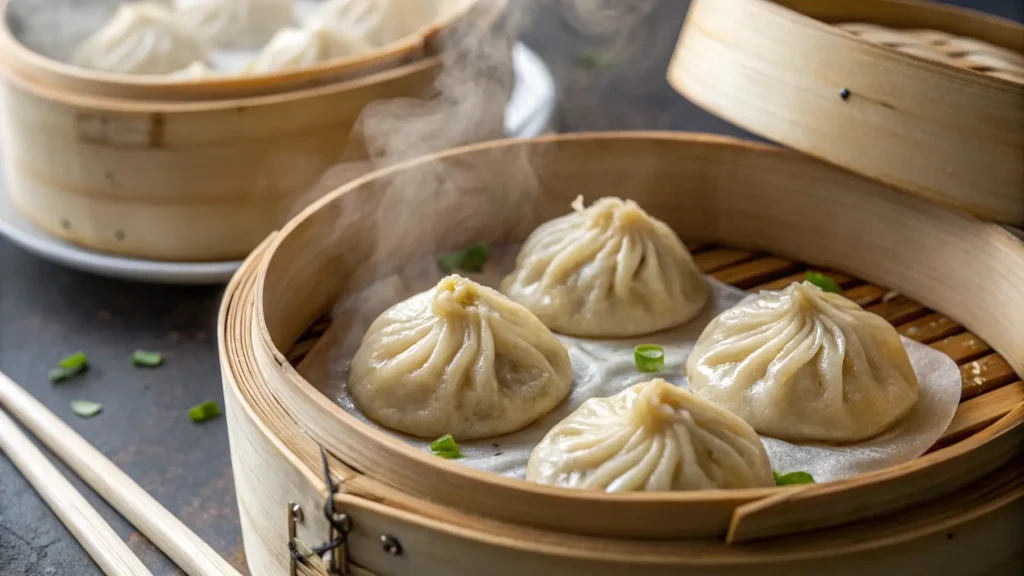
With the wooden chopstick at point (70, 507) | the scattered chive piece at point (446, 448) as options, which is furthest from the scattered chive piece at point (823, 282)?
the wooden chopstick at point (70, 507)

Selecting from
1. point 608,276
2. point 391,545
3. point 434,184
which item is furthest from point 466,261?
point 391,545

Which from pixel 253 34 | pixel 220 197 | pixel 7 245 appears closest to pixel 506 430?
pixel 220 197

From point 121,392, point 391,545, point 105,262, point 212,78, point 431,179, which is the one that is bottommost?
point 121,392

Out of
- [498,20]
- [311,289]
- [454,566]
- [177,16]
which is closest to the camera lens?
[454,566]

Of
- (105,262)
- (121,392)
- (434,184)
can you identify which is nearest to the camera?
(434,184)

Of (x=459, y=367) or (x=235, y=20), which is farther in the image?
(x=235, y=20)

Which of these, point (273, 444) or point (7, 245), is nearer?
point (273, 444)

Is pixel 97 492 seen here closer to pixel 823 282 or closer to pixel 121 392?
pixel 121 392

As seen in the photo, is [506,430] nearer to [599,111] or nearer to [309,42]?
[309,42]
